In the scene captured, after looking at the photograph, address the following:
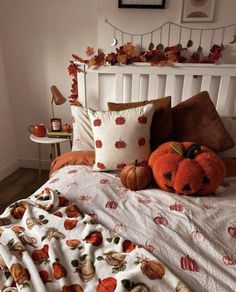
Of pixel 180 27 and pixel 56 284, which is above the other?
pixel 180 27

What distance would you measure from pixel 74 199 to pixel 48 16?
1772 mm

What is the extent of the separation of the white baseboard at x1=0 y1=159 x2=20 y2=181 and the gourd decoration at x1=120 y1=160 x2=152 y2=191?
5.61ft

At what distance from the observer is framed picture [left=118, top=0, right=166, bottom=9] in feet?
5.43

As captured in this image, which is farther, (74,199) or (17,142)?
(17,142)

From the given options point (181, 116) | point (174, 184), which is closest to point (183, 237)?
point (174, 184)

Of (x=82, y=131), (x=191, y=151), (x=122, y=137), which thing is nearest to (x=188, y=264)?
(x=191, y=151)

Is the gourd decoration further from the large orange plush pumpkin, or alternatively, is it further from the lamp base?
the lamp base

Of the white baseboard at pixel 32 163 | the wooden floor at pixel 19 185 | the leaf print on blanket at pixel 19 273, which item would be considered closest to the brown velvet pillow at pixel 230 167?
the leaf print on blanket at pixel 19 273

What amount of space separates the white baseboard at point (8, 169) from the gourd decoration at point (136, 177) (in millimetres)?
1709

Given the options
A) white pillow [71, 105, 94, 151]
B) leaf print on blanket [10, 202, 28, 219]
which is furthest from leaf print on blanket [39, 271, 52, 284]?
white pillow [71, 105, 94, 151]

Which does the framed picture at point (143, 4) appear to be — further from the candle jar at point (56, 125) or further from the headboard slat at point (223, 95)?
the candle jar at point (56, 125)

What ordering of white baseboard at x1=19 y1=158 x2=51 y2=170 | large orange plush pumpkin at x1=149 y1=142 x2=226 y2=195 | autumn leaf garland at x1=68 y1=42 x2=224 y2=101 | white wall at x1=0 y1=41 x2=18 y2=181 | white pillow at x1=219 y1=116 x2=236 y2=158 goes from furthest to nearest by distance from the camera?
white baseboard at x1=19 y1=158 x2=51 y2=170 → white wall at x1=0 y1=41 x2=18 y2=181 → autumn leaf garland at x1=68 y1=42 x2=224 y2=101 → white pillow at x1=219 y1=116 x2=236 y2=158 → large orange plush pumpkin at x1=149 y1=142 x2=226 y2=195

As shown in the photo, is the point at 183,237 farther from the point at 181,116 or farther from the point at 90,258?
the point at 181,116

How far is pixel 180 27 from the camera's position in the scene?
1684 mm
